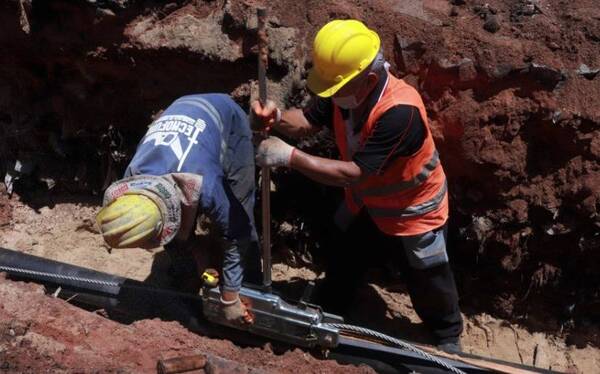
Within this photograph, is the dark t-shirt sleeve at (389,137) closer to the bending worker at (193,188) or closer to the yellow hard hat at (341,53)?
the yellow hard hat at (341,53)

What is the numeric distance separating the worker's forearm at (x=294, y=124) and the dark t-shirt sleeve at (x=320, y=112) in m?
0.03

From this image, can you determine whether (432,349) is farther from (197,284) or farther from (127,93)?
(127,93)

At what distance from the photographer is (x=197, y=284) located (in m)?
4.71

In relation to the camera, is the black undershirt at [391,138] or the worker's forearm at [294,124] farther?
the worker's forearm at [294,124]

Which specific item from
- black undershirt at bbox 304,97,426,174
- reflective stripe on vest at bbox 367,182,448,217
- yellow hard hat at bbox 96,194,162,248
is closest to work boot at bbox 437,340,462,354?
reflective stripe on vest at bbox 367,182,448,217

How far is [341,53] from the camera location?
3141 millimetres

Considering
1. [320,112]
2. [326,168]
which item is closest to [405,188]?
[326,168]

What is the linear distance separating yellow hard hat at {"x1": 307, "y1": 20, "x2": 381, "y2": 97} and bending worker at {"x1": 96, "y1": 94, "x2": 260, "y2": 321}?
29.9 inches

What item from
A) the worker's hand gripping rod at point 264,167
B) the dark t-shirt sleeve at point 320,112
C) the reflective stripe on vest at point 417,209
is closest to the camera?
the worker's hand gripping rod at point 264,167

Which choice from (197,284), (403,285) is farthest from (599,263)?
(197,284)

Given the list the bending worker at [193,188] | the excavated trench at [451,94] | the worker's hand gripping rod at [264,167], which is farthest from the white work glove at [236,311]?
the excavated trench at [451,94]

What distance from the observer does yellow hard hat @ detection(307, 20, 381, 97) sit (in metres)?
3.15

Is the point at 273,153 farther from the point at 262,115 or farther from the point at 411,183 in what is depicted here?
the point at 411,183

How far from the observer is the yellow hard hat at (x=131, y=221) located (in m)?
3.03
